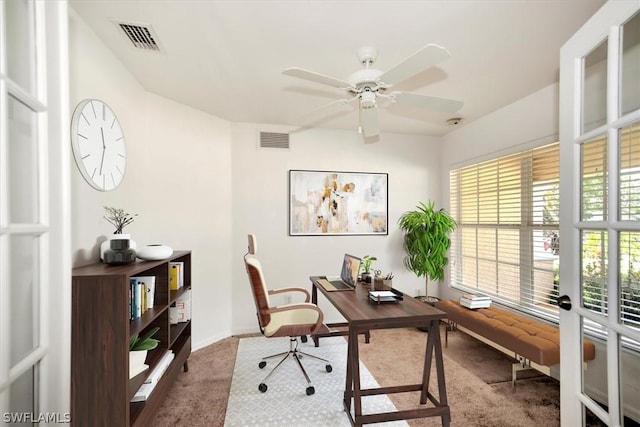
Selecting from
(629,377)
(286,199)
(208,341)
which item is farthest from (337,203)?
(629,377)

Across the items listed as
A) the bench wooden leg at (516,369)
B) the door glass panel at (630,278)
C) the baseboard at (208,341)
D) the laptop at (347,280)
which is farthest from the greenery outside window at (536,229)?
the baseboard at (208,341)

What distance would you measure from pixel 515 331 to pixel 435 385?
0.79 m

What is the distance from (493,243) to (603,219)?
96.4 inches

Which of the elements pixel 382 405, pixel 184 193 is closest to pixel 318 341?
pixel 382 405

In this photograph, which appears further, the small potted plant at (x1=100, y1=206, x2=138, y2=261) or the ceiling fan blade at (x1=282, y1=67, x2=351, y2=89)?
the small potted plant at (x1=100, y1=206, x2=138, y2=261)

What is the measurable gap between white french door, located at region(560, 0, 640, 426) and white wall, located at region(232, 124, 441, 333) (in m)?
2.66

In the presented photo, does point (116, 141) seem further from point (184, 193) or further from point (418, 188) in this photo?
point (418, 188)

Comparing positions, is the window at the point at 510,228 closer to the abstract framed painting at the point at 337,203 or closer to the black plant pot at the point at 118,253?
the abstract framed painting at the point at 337,203

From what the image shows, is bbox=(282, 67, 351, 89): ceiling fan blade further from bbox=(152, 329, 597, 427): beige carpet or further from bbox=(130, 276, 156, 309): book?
bbox=(152, 329, 597, 427): beige carpet

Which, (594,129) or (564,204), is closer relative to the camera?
(594,129)

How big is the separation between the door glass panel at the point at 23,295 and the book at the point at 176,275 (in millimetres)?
1509

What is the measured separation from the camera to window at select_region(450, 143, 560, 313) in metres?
2.73

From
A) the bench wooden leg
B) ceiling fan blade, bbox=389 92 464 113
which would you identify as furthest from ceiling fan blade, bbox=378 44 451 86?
the bench wooden leg

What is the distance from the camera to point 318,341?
10.5 feet
